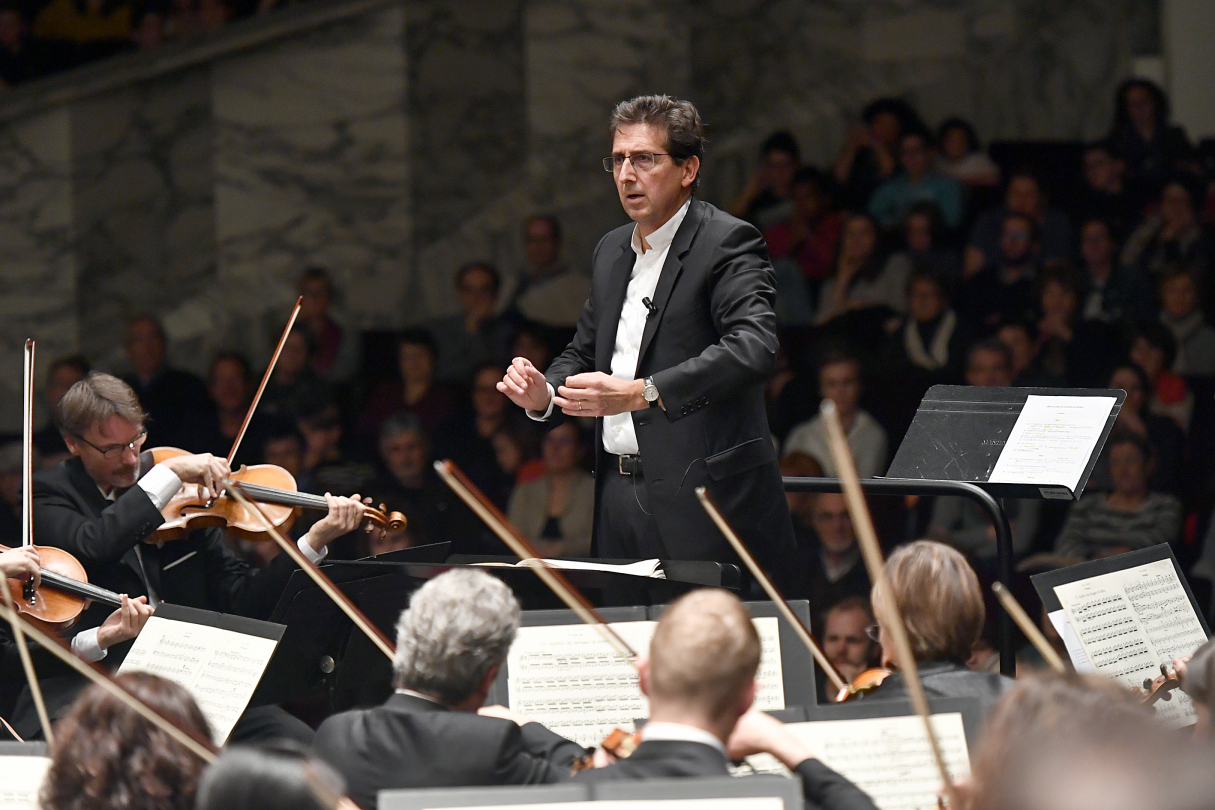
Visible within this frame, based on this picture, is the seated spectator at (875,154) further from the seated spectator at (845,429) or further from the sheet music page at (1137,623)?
the sheet music page at (1137,623)

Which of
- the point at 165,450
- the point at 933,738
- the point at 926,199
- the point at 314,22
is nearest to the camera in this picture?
the point at 933,738

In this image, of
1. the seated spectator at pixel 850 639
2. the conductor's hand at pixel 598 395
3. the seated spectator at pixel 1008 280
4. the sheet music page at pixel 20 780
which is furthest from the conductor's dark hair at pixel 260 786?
the seated spectator at pixel 1008 280

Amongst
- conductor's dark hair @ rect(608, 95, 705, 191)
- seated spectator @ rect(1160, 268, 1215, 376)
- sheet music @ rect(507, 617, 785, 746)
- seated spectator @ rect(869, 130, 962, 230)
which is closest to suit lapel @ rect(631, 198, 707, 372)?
conductor's dark hair @ rect(608, 95, 705, 191)

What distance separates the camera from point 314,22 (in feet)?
23.2

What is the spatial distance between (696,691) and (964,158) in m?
4.97

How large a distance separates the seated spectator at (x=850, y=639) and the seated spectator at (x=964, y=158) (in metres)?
2.67

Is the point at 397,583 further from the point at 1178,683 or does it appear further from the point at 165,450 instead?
the point at 1178,683

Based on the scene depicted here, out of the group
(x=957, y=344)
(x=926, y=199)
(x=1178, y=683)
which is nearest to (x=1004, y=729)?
(x=1178, y=683)

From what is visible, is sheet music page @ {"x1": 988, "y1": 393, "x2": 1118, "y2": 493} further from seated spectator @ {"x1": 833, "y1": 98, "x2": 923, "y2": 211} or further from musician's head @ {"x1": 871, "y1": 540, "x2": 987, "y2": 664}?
seated spectator @ {"x1": 833, "y1": 98, "x2": 923, "y2": 211}

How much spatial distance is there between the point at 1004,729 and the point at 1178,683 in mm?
1096

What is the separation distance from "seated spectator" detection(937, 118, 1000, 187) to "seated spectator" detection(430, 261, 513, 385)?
6.34 ft

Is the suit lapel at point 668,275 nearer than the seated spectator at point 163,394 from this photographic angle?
Yes

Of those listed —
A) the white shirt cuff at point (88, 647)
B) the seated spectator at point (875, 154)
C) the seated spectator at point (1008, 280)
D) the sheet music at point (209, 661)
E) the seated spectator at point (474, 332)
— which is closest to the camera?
the sheet music at point (209, 661)

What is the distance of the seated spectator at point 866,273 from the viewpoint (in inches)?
245
